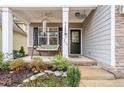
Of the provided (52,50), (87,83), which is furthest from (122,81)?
(52,50)

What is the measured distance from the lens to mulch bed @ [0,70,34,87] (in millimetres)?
6357

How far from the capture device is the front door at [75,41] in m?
17.0

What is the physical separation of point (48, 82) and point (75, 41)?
10.8 metres

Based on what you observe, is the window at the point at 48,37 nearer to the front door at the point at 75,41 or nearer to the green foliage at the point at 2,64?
the front door at the point at 75,41

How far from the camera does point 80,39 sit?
55.7ft

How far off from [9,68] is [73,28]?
9.92 meters

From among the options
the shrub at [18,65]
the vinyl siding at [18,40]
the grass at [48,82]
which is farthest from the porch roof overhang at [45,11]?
the grass at [48,82]

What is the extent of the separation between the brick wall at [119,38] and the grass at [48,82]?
7.05ft

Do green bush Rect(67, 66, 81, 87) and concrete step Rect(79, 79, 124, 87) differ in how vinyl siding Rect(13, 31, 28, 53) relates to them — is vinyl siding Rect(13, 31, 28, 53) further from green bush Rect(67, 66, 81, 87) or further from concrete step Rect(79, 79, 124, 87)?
green bush Rect(67, 66, 81, 87)

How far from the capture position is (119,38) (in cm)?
767

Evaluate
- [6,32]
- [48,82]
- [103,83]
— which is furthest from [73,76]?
[6,32]

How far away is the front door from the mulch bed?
32.7 feet

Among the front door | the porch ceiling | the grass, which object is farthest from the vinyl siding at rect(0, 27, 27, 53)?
the grass
